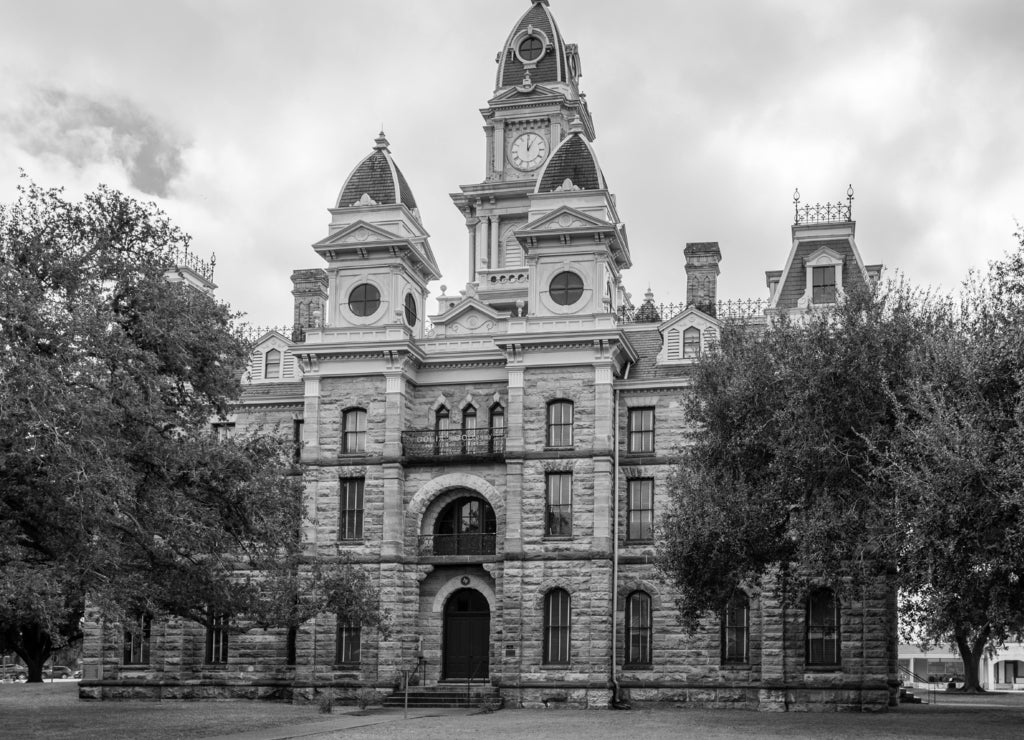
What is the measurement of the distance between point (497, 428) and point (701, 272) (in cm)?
1028

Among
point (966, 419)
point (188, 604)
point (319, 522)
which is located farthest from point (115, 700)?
point (966, 419)

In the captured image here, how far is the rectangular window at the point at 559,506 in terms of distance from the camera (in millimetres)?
43625

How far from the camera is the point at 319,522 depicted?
148ft

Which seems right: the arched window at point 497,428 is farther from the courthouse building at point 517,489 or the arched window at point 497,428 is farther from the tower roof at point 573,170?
the tower roof at point 573,170

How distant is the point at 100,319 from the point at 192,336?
11.1ft

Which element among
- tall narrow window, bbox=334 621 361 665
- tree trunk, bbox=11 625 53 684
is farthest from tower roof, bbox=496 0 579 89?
tree trunk, bbox=11 625 53 684

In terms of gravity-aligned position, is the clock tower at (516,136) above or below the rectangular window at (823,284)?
above

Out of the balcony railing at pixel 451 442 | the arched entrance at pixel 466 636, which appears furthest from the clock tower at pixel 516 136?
the arched entrance at pixel 466 636

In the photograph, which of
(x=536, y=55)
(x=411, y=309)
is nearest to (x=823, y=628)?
(x=411, y=309)

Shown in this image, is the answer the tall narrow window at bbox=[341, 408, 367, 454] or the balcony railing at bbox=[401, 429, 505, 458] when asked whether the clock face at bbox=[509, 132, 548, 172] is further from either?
the tall narrow window at bbox=[341, 408, 367, 454]

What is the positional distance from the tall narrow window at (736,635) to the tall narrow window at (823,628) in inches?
76.8

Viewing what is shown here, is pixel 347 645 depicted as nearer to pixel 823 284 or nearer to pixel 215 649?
pixel 215 649

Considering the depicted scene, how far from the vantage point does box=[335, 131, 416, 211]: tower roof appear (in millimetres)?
47594

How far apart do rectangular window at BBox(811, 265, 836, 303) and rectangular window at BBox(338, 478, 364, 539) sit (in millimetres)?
16611
